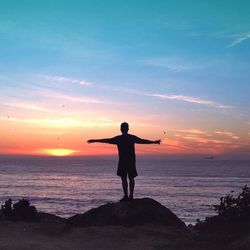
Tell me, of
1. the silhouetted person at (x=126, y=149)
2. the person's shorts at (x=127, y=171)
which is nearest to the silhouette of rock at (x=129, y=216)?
the silhouetted person at (x=126, y=149)

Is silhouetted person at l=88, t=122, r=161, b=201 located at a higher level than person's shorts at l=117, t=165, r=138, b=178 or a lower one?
higher

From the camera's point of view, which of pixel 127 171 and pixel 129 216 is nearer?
pixel 129 216

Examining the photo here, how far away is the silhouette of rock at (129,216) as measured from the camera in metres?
13.9

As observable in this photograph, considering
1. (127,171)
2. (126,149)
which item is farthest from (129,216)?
(126,149)

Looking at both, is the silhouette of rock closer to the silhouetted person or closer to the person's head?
the silhouetted person

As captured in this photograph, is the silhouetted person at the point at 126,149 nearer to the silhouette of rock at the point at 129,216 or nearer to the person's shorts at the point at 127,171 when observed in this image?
the person's shorts at the point at 127,171

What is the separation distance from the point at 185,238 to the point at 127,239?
1827mm

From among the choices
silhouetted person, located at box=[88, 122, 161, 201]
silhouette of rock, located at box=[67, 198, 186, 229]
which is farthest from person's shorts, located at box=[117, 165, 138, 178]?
silhouette of rock, located at box=[67, 198, 186, 229]

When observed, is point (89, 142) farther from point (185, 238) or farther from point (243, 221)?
point (243, 221)

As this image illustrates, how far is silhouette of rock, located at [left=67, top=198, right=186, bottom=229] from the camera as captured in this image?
1387 cm

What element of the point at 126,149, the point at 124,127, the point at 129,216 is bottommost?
the point at 129,216

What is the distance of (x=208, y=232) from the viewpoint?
13.8 m

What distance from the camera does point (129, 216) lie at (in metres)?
13.9

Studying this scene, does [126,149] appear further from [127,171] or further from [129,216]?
[129,216]
